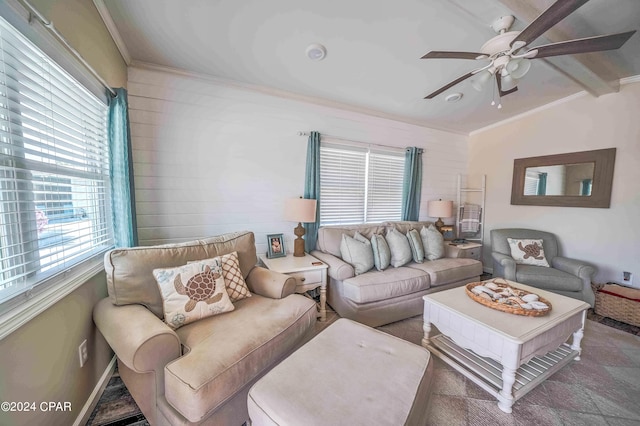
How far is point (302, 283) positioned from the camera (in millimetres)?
2291

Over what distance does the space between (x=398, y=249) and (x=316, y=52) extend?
7.52ft

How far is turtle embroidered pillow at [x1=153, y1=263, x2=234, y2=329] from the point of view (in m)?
1.44

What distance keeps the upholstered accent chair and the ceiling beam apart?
1908 mm

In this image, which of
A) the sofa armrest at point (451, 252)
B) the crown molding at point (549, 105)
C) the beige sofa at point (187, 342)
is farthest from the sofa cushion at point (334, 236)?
the crown molding at point (549, 105)

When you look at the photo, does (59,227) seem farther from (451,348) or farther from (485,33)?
(485,33)

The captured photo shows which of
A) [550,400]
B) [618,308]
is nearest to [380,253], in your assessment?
[550,400]

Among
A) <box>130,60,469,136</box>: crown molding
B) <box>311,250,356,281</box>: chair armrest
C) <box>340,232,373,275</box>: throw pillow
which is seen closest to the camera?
<box>130,60,469,136</box>: crown molding

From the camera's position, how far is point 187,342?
1304mm

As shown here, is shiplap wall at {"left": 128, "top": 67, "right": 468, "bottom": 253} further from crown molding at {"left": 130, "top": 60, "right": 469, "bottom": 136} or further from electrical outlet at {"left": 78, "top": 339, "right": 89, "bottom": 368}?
electrical outlet at {"left": 78, "top": 339, "right": 89, "bottom": 368}

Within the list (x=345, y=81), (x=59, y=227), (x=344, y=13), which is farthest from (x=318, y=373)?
(x=345, y=81)

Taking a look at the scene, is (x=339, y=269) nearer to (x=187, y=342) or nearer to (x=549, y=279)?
(x=187, y=342)

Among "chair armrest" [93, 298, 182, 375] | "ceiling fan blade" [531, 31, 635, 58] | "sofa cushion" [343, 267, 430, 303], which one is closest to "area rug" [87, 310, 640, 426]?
"chair armrest" [93, 298, 182, 375]

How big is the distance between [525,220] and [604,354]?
82.1 inches

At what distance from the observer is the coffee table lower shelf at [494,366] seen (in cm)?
156
